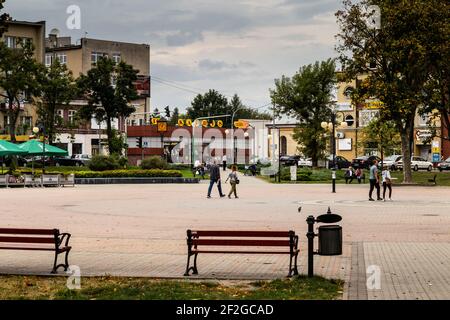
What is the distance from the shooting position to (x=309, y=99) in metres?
76.1

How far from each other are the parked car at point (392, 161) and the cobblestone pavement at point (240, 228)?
1618 inches

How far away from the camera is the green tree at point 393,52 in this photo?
48.0 meters

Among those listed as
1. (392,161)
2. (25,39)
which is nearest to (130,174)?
(392,161)

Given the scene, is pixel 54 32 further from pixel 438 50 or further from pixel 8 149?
pixel 438 50

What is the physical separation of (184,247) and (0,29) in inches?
233

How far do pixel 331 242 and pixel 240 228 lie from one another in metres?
7.54

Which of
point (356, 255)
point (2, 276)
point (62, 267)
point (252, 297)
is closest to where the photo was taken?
point (252, 297)

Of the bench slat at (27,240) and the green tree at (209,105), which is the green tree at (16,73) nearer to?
the bench slat at (27,240)

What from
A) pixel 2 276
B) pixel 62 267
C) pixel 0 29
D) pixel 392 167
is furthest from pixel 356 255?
pixel 392 167

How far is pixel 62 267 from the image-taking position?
1330cm

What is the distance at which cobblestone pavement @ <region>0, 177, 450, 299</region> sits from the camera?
12602 mm
